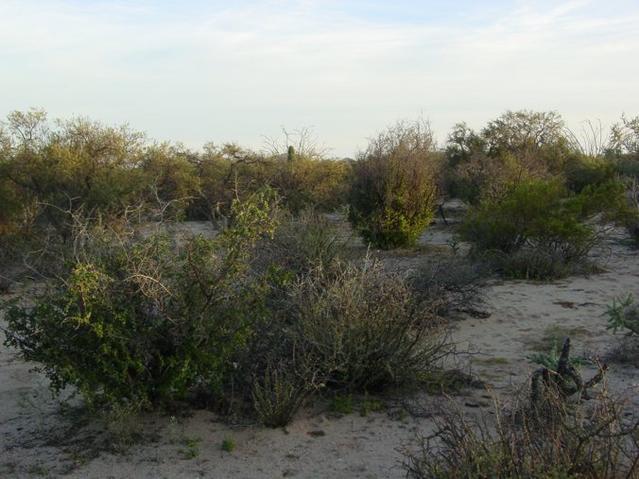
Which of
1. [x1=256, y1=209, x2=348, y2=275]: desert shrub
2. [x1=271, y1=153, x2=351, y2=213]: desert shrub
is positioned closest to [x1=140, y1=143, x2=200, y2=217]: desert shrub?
[x1=271, y1=153, x2=351, y2=213]: desert shrub

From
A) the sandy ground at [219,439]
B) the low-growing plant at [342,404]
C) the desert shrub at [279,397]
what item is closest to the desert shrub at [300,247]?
the sandy ground at [219,439]

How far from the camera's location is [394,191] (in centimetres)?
1661

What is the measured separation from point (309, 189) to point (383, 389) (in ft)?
54.0

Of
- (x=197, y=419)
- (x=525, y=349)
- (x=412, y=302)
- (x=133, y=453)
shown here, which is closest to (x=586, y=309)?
(x=525, y=349)

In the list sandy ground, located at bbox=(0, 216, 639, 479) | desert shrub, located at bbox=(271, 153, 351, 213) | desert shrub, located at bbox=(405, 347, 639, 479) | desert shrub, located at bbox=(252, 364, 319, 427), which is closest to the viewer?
desert shrub, located at bbox=(405, 347, 639, 479)

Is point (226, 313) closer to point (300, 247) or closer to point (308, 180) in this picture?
point (300, 247)

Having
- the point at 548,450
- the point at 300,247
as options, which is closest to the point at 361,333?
the point at 548,450

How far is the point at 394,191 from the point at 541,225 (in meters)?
3.90

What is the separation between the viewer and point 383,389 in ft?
20.7

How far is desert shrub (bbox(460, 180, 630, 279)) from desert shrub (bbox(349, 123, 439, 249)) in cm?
225

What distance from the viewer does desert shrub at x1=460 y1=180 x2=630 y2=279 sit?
13.0 meters

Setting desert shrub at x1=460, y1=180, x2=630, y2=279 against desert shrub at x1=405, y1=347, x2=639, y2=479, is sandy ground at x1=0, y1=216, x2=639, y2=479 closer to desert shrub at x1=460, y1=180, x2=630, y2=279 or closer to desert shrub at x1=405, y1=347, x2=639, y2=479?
desert shrub at x1=405, y1=347, x2=639, y2=479

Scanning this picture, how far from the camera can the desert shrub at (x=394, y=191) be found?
1652 centimetres

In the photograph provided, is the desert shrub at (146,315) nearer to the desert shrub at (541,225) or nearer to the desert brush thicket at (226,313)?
the desert brush thicket at (226,313)
